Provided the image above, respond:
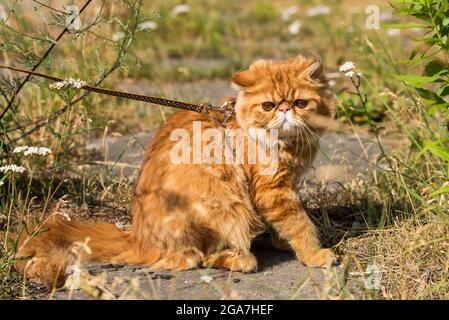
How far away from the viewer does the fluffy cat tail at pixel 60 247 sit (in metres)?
2.96

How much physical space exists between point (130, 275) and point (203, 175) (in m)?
0.53

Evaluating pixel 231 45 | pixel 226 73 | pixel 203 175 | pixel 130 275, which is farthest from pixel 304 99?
pixel 231 45

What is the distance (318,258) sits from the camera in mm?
3275

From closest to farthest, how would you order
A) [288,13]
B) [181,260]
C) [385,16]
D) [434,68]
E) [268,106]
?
[181,260], [268,106], [434,68], [385,16], [288,13]

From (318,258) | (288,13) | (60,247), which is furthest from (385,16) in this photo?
(60,247)

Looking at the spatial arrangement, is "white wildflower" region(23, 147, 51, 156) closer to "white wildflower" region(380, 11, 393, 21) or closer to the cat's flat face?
the cat's flat face

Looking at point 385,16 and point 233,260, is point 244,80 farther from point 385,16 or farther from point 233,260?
point 385,16

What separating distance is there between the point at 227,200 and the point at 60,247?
2.42ft

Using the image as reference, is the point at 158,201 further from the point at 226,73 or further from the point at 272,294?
the point at 226,73

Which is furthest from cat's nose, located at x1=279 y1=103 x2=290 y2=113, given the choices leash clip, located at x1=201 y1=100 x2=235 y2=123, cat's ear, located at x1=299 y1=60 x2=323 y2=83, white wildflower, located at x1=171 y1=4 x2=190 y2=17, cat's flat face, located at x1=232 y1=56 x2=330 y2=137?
white wildflower, located at x1=171 y1=4 x2=190 y2=17

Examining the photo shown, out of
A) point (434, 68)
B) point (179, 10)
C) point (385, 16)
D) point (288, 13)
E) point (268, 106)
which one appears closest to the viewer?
point (268, 106)

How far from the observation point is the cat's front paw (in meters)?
3.25

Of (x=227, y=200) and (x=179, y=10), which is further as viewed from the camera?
(x=179, y=10)

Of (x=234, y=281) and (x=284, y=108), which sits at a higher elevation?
(x=284, y=108)
